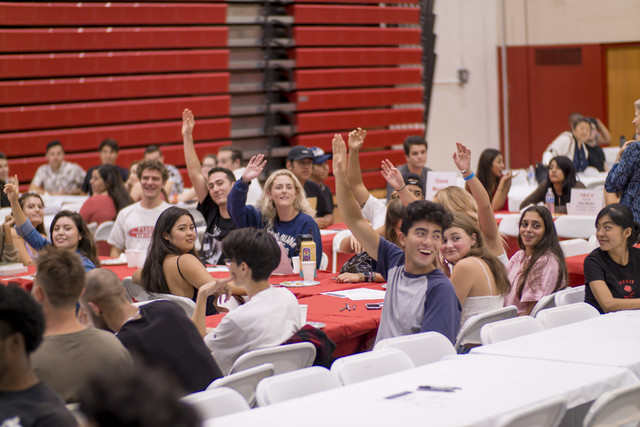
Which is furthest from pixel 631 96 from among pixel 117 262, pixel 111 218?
pixel 117 262

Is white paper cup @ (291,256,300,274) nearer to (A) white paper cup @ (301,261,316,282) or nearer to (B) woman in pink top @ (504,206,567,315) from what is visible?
(A) white paper cup @ (301,261,316,282)

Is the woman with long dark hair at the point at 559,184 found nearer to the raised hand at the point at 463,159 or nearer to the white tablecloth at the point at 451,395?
the raised hand at the point at 463,159

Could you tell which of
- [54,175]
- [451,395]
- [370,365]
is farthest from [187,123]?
[54,175]

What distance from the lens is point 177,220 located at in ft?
15.3

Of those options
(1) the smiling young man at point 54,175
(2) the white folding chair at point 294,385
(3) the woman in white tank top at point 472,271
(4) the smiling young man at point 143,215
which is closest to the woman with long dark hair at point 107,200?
(4) the smiling young man at point 143,215

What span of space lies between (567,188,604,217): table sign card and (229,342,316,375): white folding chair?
14.4ft

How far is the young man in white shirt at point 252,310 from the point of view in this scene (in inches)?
140

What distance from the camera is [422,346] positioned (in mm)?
3367

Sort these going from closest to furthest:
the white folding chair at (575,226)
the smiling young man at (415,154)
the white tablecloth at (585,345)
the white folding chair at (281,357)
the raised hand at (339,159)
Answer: the white tablecloth at (585,345)
the white folding chair at (281,357)
the raised hand at (339,159)
the white folding chair at (575,226)
the smiling young man at (415,154)

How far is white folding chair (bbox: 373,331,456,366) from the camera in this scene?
3.33 meters

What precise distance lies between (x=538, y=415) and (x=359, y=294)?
2370 millimetres

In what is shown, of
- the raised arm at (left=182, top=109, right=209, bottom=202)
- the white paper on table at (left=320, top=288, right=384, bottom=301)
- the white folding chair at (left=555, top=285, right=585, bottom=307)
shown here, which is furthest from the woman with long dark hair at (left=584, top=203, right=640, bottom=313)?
the raised arm at (left=182, top=109, right=209, bottom=202)

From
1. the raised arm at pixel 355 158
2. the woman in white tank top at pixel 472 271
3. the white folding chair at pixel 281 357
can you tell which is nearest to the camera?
the white folding chair at pixel 281 357

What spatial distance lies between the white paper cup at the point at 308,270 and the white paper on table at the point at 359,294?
0.42m
